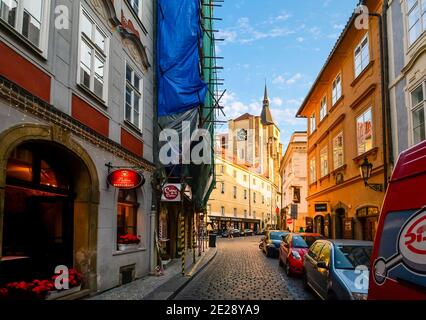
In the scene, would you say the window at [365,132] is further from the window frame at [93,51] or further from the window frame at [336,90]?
the window frame at [93,51]

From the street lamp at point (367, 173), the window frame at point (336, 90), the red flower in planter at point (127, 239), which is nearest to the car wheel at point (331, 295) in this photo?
the red flower in planter at point (127, 239)

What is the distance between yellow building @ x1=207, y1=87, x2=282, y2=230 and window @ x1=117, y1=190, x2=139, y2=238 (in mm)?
41944

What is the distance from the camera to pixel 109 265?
1086cm

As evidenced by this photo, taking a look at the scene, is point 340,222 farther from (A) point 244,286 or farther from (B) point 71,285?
(B) point 71,285

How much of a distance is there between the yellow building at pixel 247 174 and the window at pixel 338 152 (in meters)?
33.6

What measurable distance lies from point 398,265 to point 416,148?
1.07m

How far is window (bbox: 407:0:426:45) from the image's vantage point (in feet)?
39.4

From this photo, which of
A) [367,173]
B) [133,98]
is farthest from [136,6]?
[367,173]

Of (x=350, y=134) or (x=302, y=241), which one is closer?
(x=302, y=241)

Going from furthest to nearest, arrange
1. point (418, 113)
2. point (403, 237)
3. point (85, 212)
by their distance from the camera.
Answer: point (418, 113)
point (85, 212)
point (403, 237)

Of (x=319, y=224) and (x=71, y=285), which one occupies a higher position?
(x=319, y=224)

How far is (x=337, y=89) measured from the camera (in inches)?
875

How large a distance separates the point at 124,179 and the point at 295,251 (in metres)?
7.24
